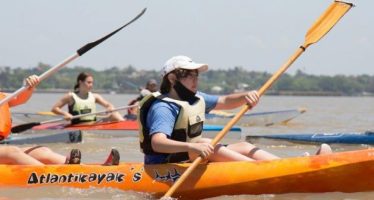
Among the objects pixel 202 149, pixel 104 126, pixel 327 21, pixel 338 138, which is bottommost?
pixel 202 149

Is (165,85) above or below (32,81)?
below

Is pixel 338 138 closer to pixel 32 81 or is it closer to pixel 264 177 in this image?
pixel 32 81

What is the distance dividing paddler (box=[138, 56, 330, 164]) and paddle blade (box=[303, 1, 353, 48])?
3.63 feet

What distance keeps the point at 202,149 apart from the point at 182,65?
59 centimetres

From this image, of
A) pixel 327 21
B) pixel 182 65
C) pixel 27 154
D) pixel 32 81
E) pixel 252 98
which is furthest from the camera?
pixel 32 81

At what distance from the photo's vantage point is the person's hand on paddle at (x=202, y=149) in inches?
201

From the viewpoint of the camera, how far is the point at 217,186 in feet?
17.4

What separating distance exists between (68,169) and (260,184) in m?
1.37

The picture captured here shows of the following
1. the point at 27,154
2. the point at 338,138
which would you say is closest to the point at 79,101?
the point at 338,138

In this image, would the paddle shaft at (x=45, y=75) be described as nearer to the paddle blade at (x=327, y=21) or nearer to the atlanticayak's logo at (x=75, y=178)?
the atlanticayak's logo at (x=75, y=178)

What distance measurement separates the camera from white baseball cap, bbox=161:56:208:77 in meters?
5.24

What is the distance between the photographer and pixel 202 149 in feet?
16.8

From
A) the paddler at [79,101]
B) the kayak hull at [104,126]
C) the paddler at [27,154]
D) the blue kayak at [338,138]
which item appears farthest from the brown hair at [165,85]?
the kayak hull at [104,126]

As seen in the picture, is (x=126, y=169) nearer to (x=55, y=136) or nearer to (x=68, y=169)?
(x=68, y=169)
